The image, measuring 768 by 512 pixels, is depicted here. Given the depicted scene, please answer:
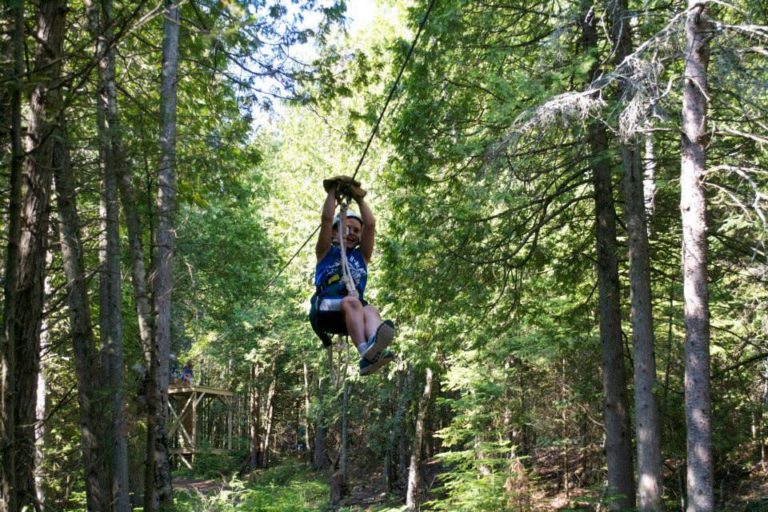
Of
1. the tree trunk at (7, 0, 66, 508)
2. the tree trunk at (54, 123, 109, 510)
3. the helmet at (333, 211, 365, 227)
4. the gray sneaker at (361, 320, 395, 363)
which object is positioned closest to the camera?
the tree trunk at (7, 0, 66, 508)

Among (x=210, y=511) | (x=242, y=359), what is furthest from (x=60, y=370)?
(x=242, y=359)

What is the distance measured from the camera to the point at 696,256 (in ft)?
21.9

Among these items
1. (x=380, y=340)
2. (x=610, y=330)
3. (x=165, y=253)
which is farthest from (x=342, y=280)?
(x=610, y=330)

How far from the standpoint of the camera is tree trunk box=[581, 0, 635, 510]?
951 cm

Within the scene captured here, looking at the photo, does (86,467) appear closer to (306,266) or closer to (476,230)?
(476,230)

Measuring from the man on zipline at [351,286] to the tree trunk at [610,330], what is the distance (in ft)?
16.3

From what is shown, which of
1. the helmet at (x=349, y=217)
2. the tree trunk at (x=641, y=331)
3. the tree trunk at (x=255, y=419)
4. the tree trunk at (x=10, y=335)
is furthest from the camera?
the tree trunk at (x=255, y=419)

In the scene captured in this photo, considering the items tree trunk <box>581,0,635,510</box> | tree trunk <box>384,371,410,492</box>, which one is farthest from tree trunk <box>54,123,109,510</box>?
tree trunk <box>384,371,410,492</box>

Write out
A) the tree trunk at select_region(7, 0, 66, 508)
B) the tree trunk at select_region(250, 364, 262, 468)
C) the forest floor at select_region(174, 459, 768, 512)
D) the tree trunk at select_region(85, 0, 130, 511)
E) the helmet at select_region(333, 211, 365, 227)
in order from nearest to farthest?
the tree trunk at select_region(7, 0, 66, 508)
the helmet at select_region(333, 211, 365, 227)
the tree trunk at select_region(85, 0, 130, 511)
the forest floor at select_region(174, 459, 768, 512)
the tree trunk at select_region(250, 364, 262, 468)

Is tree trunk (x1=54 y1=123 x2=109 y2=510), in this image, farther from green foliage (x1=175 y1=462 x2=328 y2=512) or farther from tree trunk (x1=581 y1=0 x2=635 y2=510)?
tree trunk (x1=581 y1=0 x2=635 y2=510)

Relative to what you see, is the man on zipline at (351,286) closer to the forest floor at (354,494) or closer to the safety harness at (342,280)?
the safety harness at (342,280)

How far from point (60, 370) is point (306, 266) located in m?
7.56

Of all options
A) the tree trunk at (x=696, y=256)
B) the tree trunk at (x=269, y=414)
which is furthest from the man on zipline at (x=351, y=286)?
the tree trunk at (x=269, y=414)

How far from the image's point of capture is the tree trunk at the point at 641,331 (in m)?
8.15
